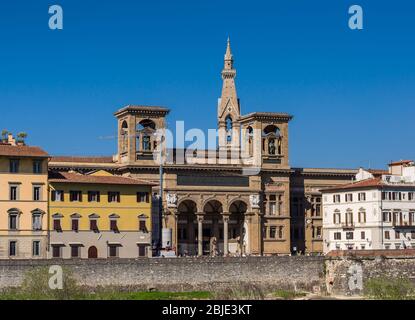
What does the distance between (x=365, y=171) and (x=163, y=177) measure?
22244mm

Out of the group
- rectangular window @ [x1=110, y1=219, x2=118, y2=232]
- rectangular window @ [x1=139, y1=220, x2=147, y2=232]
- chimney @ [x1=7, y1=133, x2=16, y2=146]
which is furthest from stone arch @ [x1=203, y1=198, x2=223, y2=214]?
chimney @ [x1=7, y1=133, x2=16, y2=146]

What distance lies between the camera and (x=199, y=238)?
9625 centimetres

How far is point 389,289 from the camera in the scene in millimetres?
68062

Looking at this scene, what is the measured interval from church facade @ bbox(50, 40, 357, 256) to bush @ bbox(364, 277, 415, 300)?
2360 centimetres

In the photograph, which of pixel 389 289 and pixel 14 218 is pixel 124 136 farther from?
pixel 389 289

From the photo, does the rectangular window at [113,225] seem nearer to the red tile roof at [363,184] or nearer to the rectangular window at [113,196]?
the rectangular window at [113,196]

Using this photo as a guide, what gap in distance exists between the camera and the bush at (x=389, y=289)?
2650 inches

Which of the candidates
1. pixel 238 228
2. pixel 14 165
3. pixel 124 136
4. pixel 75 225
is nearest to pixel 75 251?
pixel 75 225

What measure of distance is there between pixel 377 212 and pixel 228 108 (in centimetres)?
3131

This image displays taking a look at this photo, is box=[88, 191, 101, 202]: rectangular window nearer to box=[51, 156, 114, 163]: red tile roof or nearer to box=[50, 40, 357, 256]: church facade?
box=[50, 40, 357, 256]: church facade

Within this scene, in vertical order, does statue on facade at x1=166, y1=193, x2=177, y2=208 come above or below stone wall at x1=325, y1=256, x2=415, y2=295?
above

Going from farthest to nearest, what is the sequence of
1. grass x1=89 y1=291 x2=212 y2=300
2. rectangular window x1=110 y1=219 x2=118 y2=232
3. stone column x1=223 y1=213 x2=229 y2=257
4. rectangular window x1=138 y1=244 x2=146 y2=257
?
stone column x1=223 y1=213 x2=229 y2=257, rectangular window x1=138 y1=244 x2=146 y2=257, rectangular window x1=110 y1=219 x2=118 y2=232, grass x1=89 y1=291 x2=212 y2=300

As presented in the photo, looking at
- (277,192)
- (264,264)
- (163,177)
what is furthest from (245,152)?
(264,264)

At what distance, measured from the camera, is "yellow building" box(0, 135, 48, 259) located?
76.6 m
